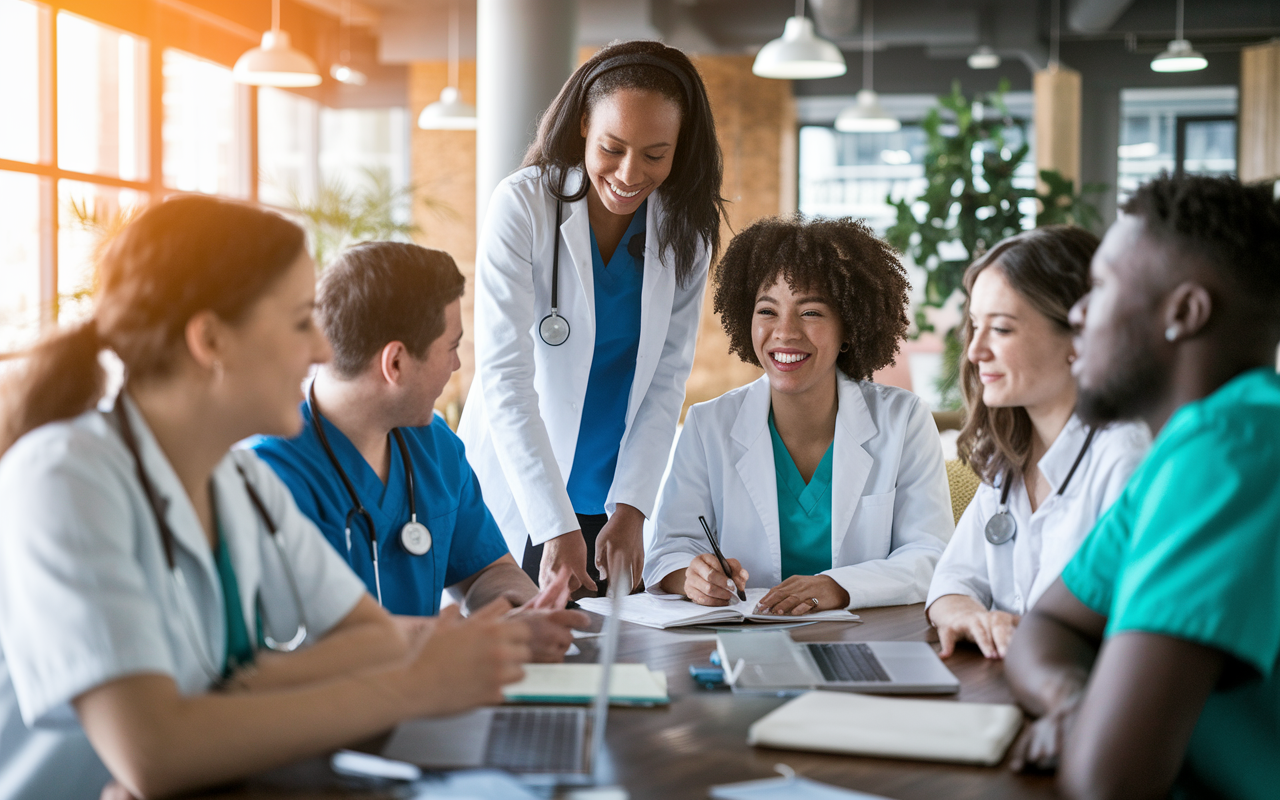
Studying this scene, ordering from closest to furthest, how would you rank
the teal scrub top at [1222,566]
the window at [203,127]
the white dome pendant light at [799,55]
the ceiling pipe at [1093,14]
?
the teal scrub top at [1222,566] → the white dome pendant light at [799,55] → the window at [203,127] → the ceiling pipe at [1093,14]

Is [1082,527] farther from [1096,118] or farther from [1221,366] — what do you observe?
[1096,118]

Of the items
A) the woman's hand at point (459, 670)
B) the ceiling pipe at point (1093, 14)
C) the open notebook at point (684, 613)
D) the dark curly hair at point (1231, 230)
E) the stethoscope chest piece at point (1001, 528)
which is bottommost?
the open notebook at point (684, 613)

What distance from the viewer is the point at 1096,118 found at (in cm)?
997

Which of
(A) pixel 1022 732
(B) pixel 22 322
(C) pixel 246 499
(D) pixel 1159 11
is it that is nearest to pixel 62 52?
(B) pixel 22 322

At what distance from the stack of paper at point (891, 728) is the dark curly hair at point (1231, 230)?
0.53 m

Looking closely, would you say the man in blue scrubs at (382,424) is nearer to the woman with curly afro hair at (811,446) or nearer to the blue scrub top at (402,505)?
the blue scrub top at (402,505)

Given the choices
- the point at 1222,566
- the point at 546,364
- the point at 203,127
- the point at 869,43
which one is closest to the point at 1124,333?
the point at 1222,566

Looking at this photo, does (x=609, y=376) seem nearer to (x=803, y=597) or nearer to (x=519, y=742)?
(x=803, y=597)

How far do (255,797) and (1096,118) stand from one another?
34.4ft

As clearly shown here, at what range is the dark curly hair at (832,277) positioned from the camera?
94.1 inches

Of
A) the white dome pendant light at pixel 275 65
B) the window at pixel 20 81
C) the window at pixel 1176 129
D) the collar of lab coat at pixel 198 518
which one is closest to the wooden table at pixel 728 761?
the collar of lab coat at pixel 198 518

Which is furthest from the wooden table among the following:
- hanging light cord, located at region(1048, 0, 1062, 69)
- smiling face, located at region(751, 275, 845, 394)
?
hanging light cord, located at region(1048, 0, 1062, 69)

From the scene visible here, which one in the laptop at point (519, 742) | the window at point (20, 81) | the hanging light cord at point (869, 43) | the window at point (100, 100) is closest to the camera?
the laptop at point (519, 742)

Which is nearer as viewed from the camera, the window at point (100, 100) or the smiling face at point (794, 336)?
the smiling face at point (794, 336)
